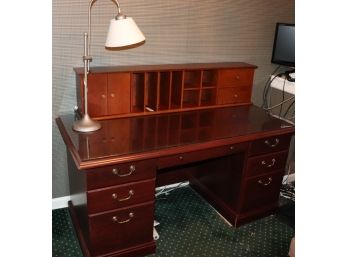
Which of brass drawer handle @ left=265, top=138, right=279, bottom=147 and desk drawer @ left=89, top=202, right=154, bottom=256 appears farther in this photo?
brass drawer handle @ left=265, top=138, right=279, bottom=147

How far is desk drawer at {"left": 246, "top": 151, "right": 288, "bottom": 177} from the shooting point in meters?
2.00

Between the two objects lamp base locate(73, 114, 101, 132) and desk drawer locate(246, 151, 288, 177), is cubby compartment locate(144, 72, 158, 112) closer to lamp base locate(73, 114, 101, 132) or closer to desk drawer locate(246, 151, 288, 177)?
lamp base locate(73, 114, 101, 132)

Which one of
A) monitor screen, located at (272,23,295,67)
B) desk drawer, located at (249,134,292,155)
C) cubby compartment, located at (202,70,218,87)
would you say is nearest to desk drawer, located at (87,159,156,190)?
desk drawer, located at (249,134,292,155)

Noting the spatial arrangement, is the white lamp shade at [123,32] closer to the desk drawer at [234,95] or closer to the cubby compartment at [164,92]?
the cubby compartment at [164,92]

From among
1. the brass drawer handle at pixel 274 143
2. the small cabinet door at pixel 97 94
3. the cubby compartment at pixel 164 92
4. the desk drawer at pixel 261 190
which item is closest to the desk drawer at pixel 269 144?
the brass drawer handle at pixel 274 143

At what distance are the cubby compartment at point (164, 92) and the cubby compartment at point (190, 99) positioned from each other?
0.13 m

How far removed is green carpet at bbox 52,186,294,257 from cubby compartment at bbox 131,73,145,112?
0.76 m

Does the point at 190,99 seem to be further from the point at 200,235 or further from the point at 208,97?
the point at 200,235

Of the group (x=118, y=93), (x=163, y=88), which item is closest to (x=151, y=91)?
(x=163, y=88)
